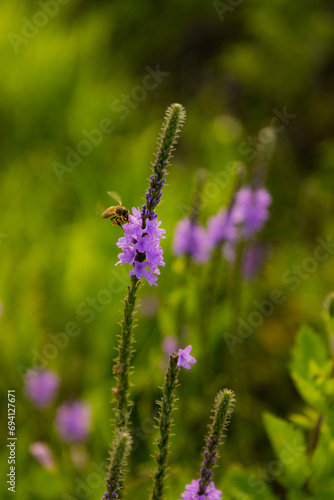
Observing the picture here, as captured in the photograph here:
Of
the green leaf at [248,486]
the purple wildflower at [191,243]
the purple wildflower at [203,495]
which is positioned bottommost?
the purple wildflower at [203,495]

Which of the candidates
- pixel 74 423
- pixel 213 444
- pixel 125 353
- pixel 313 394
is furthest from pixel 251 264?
pixel 213 444

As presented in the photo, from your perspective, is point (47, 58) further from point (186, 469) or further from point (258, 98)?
point (186, 469)

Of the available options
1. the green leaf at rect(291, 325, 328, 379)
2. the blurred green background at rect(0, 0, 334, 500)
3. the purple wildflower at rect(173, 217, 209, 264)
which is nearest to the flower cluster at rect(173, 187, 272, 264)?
the purple wildflower at rect(173, 217, 209, 264)

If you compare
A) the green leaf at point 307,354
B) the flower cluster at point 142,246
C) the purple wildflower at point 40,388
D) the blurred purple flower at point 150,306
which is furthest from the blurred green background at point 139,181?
the green leaf at point 307,354

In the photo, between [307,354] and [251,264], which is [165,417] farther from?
[251,264]

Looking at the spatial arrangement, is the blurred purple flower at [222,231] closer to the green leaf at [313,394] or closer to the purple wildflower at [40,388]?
the green leaf at [313,394]

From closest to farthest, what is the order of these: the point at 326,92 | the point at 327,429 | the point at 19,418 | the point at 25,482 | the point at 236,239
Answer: the point at 327,429, the point at 236,239, the point at 25,482, the point at 19,418, the point at 326,92

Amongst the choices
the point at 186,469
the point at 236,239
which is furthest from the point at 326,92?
the point at 186,469
